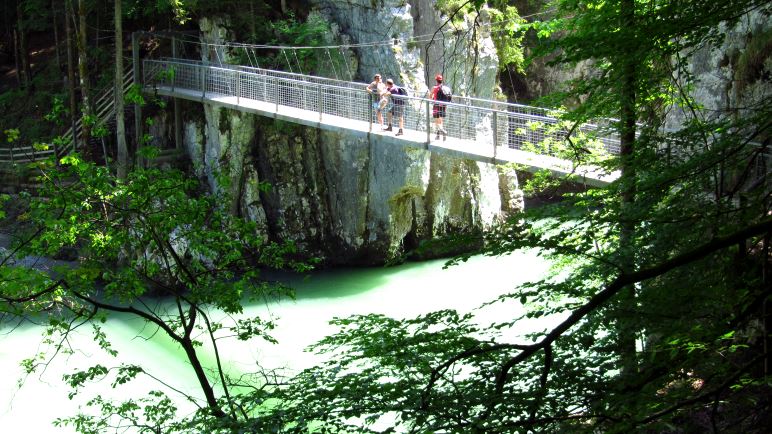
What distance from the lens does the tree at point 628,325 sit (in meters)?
2.67

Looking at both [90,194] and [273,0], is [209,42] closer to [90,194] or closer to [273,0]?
[273,0]

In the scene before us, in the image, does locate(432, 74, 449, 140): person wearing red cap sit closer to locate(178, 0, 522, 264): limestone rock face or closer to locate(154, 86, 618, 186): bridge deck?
locate(154, 86, 618, 186): bridge deck

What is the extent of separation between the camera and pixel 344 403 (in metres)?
3.34

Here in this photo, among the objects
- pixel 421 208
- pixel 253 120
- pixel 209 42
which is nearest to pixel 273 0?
pixel 209 42

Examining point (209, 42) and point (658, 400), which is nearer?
point (658, 400)

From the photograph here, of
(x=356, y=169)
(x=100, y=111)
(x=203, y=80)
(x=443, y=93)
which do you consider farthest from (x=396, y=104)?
(x=100, y=111)

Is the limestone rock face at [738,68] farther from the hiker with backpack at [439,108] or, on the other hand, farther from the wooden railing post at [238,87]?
the wooden railing post at [238,87]

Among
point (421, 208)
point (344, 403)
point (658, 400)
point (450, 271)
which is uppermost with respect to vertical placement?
point (658, 400)

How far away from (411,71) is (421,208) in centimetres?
252

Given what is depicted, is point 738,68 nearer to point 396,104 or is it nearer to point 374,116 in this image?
point 396,104

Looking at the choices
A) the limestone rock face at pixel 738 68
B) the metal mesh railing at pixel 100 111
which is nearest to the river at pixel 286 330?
the limestone rock face at pixel 738 68

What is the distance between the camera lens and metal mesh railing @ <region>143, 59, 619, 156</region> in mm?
8867

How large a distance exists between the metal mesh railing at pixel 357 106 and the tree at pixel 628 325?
11.5ft

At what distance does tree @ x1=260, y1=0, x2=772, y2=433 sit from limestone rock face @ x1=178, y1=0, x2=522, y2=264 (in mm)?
8493
